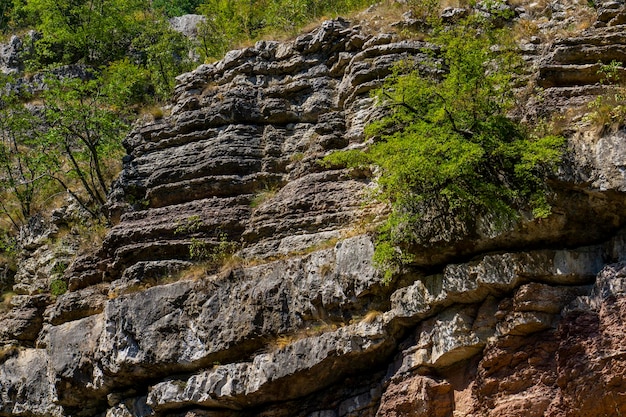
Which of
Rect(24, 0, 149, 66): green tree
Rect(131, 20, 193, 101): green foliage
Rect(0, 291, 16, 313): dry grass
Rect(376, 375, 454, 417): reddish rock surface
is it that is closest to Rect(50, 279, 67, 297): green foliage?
Rect(0, 291, 16, 313): dry grass

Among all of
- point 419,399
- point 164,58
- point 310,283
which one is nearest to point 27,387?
point 310,283

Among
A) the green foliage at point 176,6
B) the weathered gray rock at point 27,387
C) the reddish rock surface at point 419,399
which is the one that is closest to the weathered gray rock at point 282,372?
the reddish rock surface at point 419,399

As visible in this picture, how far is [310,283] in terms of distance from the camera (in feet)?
39.7

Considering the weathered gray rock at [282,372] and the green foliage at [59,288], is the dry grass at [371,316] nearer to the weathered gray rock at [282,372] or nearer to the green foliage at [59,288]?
the weathered gray rock at [282,372]

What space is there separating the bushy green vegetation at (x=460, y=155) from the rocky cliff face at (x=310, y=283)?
402mm

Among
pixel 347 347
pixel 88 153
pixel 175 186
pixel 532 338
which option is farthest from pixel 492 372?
pixel 88 153

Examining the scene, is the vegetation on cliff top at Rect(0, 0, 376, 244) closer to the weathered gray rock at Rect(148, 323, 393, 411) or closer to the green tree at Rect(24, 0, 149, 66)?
the green tree at Rect(24, 0, 149, 66)

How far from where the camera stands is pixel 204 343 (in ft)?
40.7

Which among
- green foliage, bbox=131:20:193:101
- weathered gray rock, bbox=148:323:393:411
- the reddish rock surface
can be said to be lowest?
the reddish rock surface

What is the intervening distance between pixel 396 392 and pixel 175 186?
762 cm

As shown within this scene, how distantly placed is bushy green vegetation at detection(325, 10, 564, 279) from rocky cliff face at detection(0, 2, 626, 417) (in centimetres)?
40

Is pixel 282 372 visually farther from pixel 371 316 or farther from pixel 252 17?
pixel 252 17

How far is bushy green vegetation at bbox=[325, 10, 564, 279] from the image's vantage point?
32.8 feet

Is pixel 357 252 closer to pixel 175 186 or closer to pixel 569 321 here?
pixel 569 321
